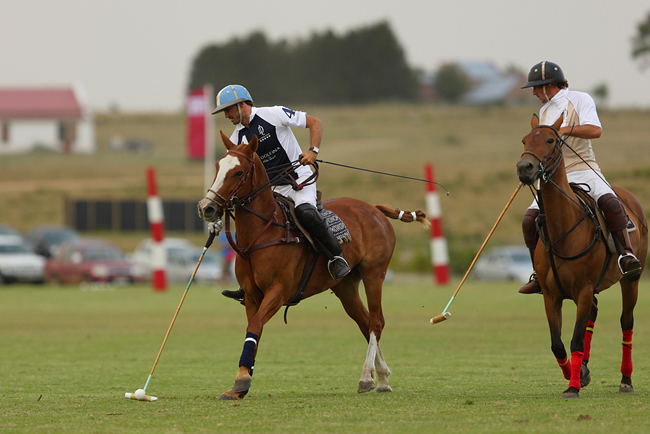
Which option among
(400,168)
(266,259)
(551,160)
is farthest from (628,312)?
(400,168)

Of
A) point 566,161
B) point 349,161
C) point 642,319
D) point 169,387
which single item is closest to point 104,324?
point 169,387

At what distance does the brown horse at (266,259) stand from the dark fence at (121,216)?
1629 inches

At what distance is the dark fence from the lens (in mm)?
50719

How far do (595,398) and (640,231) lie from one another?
216cm

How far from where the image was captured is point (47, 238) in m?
40.0

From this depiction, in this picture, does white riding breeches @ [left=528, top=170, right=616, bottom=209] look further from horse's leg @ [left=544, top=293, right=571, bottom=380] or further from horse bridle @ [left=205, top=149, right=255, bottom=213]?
horse bridle @ [left=205, top=149, right=255, bottom=213]

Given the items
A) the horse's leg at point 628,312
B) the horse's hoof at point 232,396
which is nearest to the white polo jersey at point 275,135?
the horse's hoof at point 232,396

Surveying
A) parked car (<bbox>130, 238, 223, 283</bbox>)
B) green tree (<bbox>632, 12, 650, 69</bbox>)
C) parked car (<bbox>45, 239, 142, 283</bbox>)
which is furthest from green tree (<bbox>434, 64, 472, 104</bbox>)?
parked car (<bbox>45, 239, 142, 283</bbox>)

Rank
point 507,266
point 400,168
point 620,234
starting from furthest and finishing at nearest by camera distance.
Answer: point 400,168, point 507,266, point 620,234

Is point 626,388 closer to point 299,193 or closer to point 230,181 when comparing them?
point 299,193

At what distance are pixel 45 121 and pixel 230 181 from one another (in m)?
74.1

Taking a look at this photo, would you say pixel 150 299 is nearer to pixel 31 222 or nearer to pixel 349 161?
pixel 31 222

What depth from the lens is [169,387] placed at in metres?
9.75

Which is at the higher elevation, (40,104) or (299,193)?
(299,193)
